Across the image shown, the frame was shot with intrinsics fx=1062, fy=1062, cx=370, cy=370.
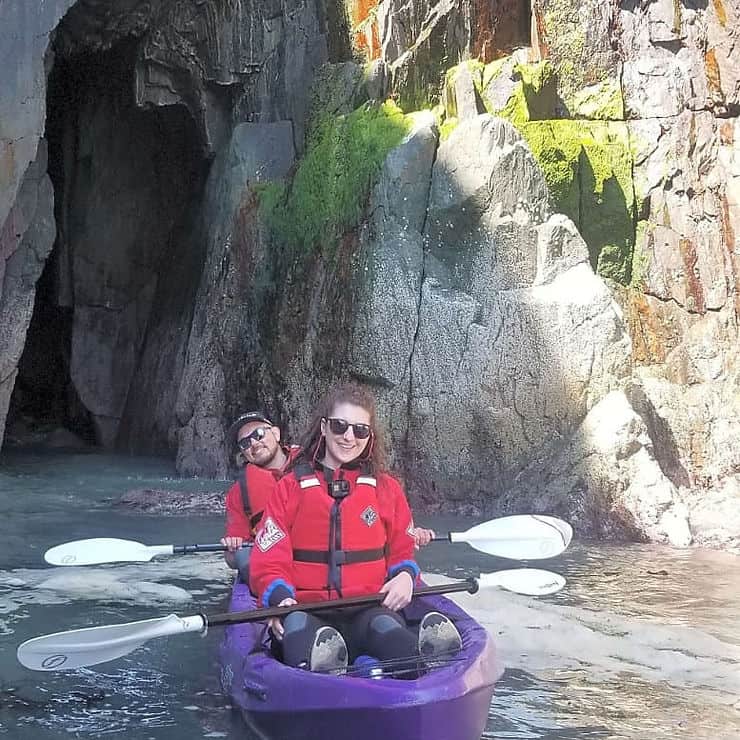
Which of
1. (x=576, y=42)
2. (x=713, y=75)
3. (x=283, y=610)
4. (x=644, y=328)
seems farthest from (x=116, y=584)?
(x=713, y=75)

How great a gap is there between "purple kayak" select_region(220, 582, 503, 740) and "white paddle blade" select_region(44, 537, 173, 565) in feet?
4.47

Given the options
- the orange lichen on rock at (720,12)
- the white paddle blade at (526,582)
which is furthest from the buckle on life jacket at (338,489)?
the orange lichen on rock at (720,12)

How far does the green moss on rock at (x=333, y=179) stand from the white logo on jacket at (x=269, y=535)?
6.39 metres

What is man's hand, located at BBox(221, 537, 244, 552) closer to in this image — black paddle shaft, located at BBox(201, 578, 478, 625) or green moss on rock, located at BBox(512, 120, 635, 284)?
black paddle shaft, located at BBox(201, 578, 478, 625)

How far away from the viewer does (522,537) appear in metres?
4.67

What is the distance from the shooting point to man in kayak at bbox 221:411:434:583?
491 cm

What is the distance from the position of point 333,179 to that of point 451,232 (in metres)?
1.50

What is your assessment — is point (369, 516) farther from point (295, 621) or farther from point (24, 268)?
point (24, 268)

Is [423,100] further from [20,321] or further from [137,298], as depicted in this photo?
[137,298]

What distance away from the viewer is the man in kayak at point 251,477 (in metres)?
4.91

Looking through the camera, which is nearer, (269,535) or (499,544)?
(269,535)

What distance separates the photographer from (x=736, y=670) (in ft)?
14.2

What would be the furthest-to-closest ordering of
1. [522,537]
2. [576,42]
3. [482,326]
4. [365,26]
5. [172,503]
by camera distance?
[576,42], [365,26], [482,326], [172,503], [522,537]

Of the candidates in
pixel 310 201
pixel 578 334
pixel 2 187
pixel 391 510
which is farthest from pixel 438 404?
pixel 391 510
